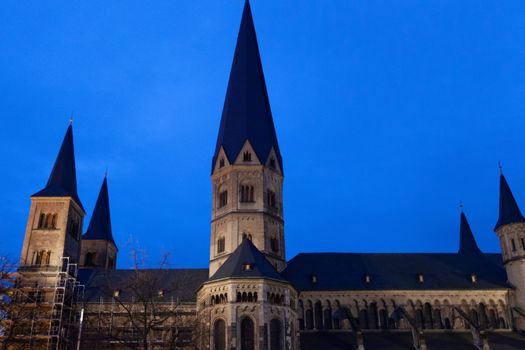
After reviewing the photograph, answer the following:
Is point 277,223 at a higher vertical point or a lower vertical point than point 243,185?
lower

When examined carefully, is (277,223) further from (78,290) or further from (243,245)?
(78,290)

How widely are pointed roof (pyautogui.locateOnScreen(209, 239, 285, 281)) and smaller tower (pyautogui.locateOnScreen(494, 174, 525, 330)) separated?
28.8 meters

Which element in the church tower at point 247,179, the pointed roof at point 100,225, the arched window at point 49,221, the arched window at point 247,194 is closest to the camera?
the church tower at point 247,179

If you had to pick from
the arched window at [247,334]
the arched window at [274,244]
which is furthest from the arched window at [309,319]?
the arched window at [247,334]

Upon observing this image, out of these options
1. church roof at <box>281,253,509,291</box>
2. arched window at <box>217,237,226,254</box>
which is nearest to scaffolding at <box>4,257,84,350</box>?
arched window at <box>217,237,226,254</box>

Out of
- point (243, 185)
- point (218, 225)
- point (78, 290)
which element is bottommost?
point (78, 290)

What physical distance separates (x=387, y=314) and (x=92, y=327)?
102 ft

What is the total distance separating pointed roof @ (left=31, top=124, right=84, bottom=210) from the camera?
57.9 metres

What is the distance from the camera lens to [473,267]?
2345 inches

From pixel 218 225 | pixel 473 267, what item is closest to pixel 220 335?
pixel 218 225

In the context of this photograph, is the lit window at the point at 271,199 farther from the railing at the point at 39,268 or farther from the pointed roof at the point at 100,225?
the pointed roof at the point at 100,225

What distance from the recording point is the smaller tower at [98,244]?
225 feet

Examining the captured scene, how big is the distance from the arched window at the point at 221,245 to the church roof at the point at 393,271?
7.04 metres

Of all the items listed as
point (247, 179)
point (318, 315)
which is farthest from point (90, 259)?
point (318, 315)
